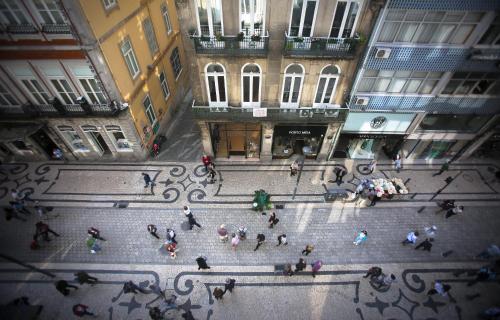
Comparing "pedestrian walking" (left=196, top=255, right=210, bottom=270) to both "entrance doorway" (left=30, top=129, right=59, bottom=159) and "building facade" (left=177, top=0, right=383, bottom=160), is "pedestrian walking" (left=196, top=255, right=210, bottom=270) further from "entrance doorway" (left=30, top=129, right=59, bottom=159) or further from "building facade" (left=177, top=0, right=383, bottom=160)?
"entrance doorway" (left=30, top=129, right=59, bottom=159)

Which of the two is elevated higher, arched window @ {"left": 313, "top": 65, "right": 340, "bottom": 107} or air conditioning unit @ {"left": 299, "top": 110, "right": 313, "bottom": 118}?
arched window @ {"left": 313, "top": 65, "right": 340, "bottom": 107}

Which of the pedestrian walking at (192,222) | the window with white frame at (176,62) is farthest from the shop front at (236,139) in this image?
the window with white frame at (176,62)

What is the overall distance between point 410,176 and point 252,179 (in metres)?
13.2

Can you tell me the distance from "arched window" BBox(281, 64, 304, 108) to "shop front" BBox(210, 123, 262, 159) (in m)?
3.19

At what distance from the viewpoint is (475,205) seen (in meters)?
19.0

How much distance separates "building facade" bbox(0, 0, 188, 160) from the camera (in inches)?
583

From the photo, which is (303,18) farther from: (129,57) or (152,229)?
(152,229)

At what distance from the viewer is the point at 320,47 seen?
1481 centimetres

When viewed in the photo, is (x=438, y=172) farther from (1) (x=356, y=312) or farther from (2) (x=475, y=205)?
(1) (x=356, y=312)

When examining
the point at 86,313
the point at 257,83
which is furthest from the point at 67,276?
the point at 257,83

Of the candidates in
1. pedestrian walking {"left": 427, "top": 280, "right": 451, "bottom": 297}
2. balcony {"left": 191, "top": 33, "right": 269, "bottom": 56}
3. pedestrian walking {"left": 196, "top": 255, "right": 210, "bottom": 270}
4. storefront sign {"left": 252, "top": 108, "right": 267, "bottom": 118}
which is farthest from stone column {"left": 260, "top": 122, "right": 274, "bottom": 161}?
pedestrian walking {"left": 427, "top": 280, "right": 451, "bottom": 297}

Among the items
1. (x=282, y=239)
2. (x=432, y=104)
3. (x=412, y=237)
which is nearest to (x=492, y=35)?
(x=432, y=104)

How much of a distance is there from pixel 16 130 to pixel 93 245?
1123cm

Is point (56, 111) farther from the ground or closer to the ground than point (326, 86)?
closer to the ground
